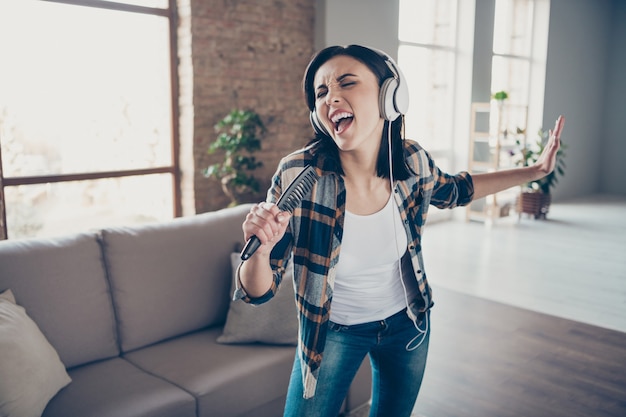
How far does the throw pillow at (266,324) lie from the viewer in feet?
7.24

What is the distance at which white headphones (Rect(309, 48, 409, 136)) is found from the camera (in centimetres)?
127

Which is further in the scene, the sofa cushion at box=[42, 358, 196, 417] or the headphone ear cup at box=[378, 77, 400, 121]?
the sofa cushion at box=[42, 358, 196, 417]

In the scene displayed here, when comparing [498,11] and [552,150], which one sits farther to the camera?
[498,11]

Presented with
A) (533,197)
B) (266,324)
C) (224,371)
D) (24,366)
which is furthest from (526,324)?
(533,197)

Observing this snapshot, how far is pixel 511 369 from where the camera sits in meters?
2.98

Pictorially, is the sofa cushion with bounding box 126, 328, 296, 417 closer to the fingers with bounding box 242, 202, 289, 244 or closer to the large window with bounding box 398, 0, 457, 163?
the fingers with bounding box 242, 202, 289, 244

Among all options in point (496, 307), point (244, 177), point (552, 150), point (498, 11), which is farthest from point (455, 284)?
point (498, 11)

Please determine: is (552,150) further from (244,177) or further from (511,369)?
(244,177)

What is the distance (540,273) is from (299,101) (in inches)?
103

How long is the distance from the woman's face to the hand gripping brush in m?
0.12

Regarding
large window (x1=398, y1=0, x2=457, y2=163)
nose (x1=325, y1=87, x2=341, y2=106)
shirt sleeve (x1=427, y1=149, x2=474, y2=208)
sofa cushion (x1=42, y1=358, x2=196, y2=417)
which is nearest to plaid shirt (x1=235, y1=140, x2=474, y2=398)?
nose (x1=325, y1=87, x2=341, y2=106)

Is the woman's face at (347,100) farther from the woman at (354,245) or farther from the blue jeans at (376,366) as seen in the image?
the blue jeans at (376,366)

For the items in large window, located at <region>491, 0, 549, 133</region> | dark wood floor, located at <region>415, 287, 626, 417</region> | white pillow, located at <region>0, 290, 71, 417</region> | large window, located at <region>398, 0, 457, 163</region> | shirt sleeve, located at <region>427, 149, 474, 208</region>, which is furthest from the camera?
large window, located at <region>491, 0, 549, 133</region>

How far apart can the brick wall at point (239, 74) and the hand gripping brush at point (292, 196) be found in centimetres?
353
